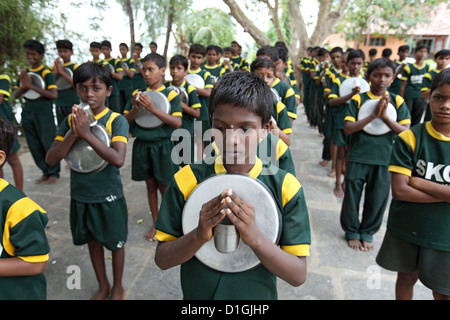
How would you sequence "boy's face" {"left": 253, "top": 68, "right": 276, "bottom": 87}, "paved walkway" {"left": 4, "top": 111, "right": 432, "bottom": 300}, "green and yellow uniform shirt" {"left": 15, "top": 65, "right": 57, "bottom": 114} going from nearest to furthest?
"paved walkway" {"left": 4, "top": 111, "right": 432, "bottom": 300}, "boy's face" {"left": 253, "top": 68, "right": 276, "bottom": 87}, "green and yellow uniform shirt" {"left": 15, "top": 65, "right": 57, "bottom": 114}

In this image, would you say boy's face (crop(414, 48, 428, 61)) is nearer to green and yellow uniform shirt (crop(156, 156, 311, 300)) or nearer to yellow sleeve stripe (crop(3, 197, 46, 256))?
green and yellow uniform shirt (crop(156, 156, 311, 300))

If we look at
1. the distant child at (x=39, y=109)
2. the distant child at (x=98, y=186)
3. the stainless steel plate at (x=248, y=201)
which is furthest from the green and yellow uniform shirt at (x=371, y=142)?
Result: the distant child at (x=39, y=109)

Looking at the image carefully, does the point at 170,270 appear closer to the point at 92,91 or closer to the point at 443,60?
the point at 92,91

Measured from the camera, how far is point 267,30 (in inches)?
1289

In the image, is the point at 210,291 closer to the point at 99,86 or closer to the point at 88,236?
the point at 88,236

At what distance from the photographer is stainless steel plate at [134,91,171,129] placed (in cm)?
284

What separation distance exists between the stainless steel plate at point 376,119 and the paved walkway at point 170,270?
3.77 feet

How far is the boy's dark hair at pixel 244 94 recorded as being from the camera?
1090mm

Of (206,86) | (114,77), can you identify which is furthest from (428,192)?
(114,77)

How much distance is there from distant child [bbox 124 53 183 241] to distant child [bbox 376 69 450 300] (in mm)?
1898

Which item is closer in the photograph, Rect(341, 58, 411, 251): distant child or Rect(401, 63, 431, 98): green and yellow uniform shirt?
Rect(341, 58, 411, 251): distant child

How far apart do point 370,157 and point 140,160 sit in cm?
218

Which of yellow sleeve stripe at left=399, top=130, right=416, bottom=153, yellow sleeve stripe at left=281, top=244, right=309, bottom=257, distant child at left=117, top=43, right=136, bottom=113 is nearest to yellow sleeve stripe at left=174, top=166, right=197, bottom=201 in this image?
yellow sleeve stripe at left=281, top=244, right=309, bottom=257

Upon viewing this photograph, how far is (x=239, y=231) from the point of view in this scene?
98 cm
